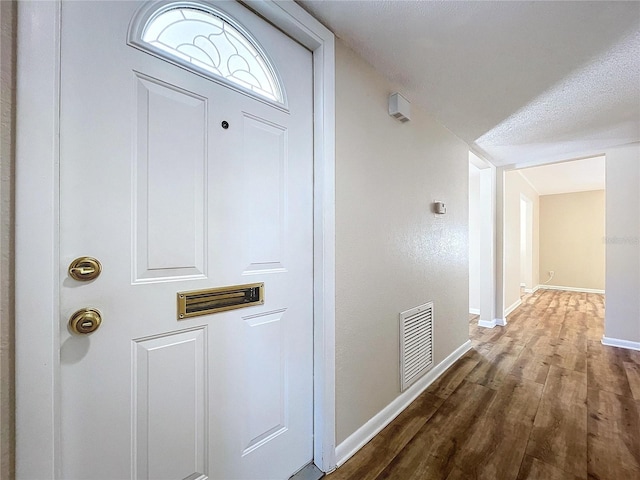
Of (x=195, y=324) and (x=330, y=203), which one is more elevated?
(x=330, y=203)

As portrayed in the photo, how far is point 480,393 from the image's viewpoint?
2.10 m

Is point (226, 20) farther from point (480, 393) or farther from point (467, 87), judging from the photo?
point (480, 393)

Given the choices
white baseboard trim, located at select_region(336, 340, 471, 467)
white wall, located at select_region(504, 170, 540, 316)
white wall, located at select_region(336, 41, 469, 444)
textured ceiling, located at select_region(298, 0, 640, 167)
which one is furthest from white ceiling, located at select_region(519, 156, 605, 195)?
white baseboard trim, located at select_region(336, 340, 471, 467)

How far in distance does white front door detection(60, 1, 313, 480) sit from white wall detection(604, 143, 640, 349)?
3.78 m

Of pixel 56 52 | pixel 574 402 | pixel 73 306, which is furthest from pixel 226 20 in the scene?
pixel 574 402

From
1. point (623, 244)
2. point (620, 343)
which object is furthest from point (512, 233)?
point (620, 343)

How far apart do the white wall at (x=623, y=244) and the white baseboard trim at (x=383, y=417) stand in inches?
88.9

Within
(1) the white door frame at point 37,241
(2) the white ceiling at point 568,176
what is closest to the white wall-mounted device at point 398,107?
(1) the white door frame at point 37,241

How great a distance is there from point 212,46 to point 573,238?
853 centimetres

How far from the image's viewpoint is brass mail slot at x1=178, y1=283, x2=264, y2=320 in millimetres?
966

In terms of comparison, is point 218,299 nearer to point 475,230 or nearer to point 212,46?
point 212,46

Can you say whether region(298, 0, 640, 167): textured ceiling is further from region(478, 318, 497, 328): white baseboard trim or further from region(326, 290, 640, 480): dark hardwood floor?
region(478, 318, 497, 328): white baseboard trim

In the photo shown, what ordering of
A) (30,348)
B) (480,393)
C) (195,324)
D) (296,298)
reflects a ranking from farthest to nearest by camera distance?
(480,393) < (296,298) < (195,324) < (30,348)

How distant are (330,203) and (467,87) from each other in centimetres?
140
